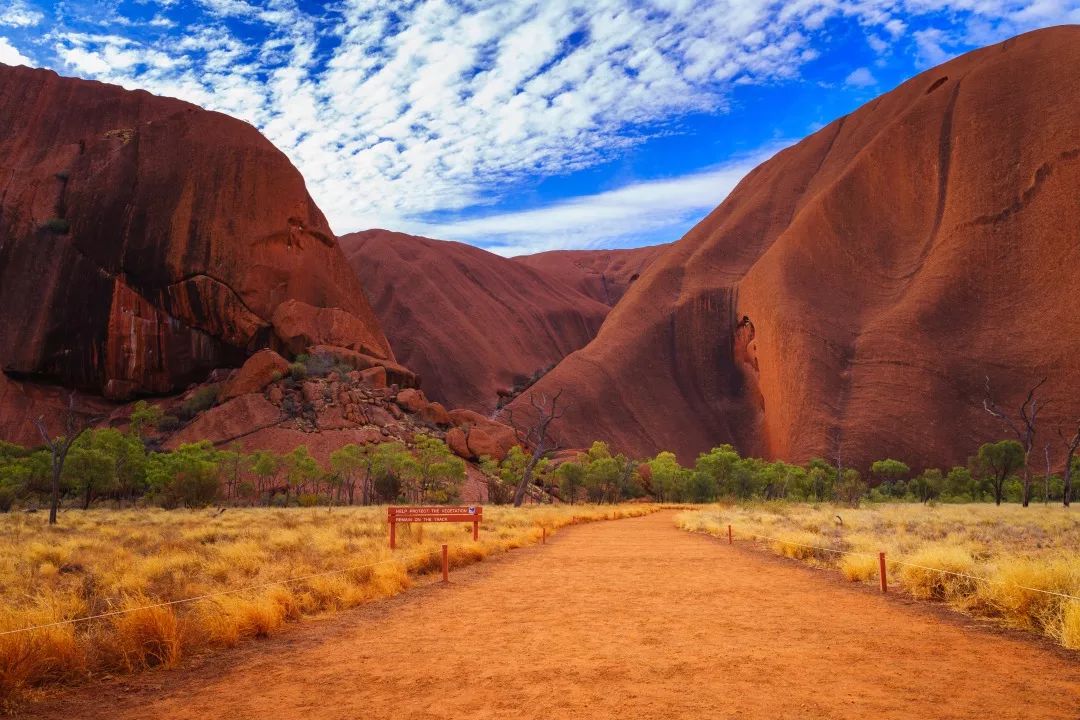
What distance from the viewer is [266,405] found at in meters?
56.8

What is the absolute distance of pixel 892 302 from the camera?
252 ft

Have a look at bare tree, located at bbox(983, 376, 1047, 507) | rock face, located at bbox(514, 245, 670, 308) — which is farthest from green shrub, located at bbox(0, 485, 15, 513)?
rock face, located at bbox(514, 245, 670, 308)

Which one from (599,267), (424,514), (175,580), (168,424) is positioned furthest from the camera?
(599,267)

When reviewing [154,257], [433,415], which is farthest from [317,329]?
[154,257]

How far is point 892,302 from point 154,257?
74.0 m

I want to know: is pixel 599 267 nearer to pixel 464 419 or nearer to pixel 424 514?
pixel 464 419

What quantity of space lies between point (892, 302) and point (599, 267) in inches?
4494

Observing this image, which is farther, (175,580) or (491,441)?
(491,441)

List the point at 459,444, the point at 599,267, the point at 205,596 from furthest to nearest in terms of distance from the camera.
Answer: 1. the point at 599,267
2. the point at 459,444
3. the point at 205,596

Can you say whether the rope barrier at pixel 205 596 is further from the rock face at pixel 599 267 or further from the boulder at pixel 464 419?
the rock face at pixel 599 267

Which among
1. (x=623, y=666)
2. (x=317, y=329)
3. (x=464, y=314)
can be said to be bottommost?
(x=623, y=666)

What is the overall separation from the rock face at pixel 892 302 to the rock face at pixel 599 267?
67.3 metres

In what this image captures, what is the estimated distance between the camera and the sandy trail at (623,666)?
5.51 m

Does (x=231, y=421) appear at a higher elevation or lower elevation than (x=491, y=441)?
higher
